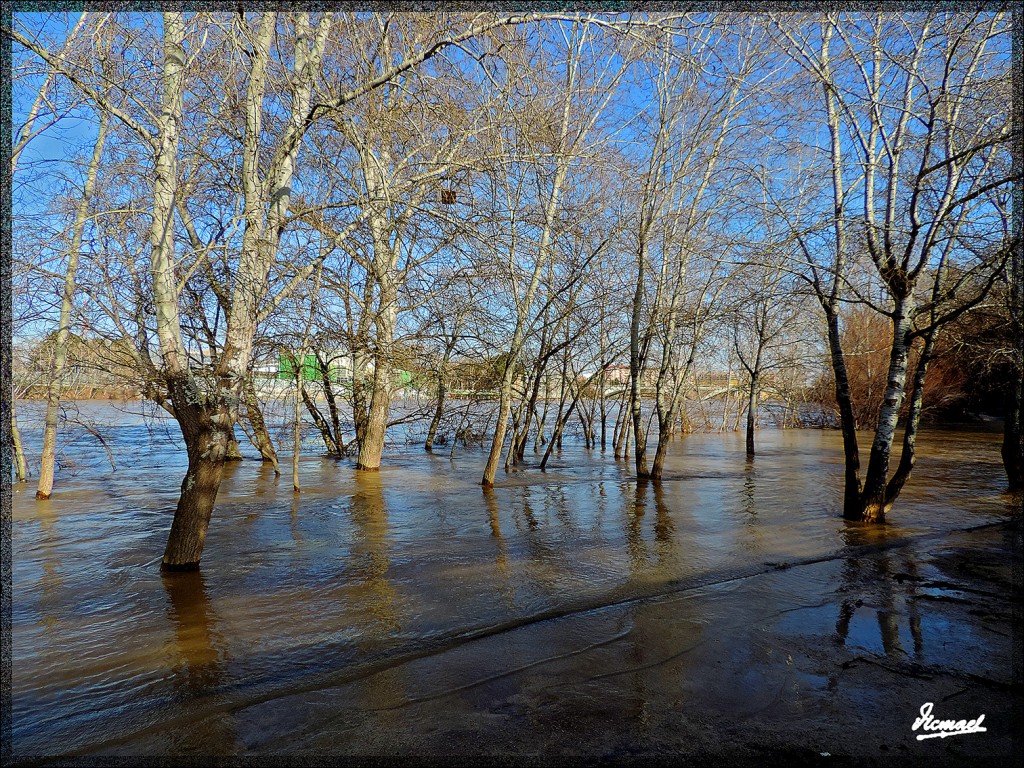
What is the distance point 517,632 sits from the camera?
4.90m

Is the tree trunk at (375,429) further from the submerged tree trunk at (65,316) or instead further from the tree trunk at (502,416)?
the submerged tree trunk at (65,316)

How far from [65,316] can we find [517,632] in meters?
5.55

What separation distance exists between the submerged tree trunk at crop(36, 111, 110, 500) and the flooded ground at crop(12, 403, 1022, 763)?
31.3 inches

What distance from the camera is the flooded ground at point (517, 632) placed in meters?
3.45

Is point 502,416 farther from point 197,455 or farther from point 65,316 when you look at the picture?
point 65,316

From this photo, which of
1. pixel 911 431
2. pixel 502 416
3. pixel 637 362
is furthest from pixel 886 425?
pixel 502 416

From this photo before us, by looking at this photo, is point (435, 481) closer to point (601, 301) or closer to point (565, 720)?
point (601, 301)

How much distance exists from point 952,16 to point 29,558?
38.8ft

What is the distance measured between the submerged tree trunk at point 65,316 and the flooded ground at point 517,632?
2.61 feet

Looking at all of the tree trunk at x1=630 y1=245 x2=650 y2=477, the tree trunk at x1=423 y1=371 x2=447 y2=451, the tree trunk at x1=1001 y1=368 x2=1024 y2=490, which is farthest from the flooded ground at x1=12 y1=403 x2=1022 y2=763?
the tree trunk at x1=423 y1=371 x2=447 y2=451

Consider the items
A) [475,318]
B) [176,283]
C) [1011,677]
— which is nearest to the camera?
[1011,677]

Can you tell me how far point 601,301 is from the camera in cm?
1381

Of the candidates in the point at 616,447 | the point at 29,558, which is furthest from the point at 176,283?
Result: the point at 616,447

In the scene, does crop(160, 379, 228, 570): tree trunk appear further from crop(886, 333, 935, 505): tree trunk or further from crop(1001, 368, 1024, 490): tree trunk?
crop(1001, 368, 1024, 490): tree trunk
